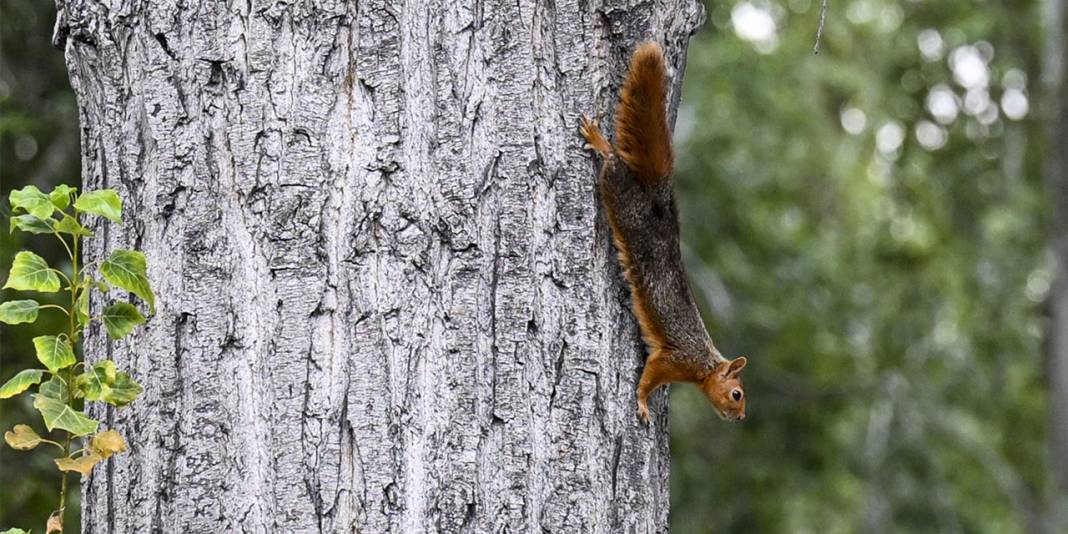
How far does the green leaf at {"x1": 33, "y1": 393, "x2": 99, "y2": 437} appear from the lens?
61.7 inches

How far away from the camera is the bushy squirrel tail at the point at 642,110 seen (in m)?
1.72

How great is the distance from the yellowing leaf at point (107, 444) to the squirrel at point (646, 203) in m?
0.66

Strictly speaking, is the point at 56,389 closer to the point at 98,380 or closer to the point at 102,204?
the point at 98,380

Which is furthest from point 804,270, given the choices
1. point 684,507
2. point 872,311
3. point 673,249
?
point 673,249

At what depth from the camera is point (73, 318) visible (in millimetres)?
1646

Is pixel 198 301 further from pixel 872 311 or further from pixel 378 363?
pixel 872 311

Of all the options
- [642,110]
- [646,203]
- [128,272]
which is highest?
[642,110]

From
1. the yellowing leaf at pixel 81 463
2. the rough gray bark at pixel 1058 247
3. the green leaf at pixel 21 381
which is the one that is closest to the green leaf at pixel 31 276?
the green leaf at pixel 21 381

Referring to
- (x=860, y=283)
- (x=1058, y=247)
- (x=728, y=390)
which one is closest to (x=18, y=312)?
(x=728, y=390)

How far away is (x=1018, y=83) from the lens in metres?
8.88

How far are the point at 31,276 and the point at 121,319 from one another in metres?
0.13

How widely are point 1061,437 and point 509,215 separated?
6.42 metres

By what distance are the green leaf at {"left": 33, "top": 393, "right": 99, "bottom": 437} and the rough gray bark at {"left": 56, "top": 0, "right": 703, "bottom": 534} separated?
4 cm

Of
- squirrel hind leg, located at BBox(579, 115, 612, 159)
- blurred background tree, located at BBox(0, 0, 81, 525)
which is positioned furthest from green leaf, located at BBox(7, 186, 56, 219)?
blurred background tree, located at BBox(0, 0, 81, 525)
